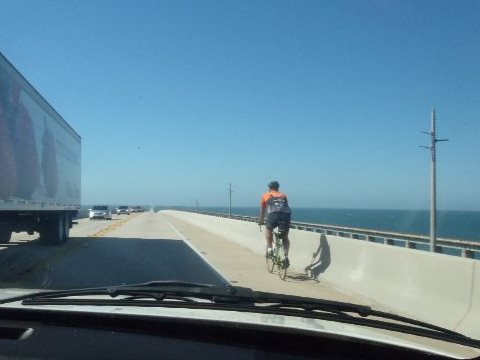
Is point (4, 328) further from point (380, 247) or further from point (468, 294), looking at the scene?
point (380, 247)

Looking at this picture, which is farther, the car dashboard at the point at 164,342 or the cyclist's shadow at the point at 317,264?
the cyclist's shadow at the point at 317,264

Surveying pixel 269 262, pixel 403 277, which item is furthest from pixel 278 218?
pixel 403 277

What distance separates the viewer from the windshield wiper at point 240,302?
3.73 m

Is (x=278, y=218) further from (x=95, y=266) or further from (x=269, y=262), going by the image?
(x=95, y=266)

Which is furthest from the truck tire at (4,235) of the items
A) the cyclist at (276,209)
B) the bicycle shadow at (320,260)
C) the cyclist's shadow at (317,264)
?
the bicycle shadow at (320,260)

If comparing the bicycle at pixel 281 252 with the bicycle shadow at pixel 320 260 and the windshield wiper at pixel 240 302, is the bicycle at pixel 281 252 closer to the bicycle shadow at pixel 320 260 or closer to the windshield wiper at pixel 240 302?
the bicycle shadow at pixel 320 260

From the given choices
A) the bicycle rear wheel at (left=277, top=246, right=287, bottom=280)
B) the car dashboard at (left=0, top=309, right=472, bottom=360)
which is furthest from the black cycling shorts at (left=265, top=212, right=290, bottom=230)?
the car dashboard at (left=0, top=309, right=472, bottom=360)

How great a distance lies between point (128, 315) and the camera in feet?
11.4

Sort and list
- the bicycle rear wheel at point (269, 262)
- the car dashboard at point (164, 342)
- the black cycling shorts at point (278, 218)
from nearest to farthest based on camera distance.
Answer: the car dashboard at point (164, 342) < the black cycling shorts at point (278, 218) < the bicycle rear wheel at point (269, 262)

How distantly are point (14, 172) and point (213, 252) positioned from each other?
789cm

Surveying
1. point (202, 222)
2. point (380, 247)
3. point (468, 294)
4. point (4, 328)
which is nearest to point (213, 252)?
point (380, 247)

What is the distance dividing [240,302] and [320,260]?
10436mm

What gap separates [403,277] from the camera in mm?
9883

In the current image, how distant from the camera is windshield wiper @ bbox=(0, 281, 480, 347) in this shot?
373 centimetres
